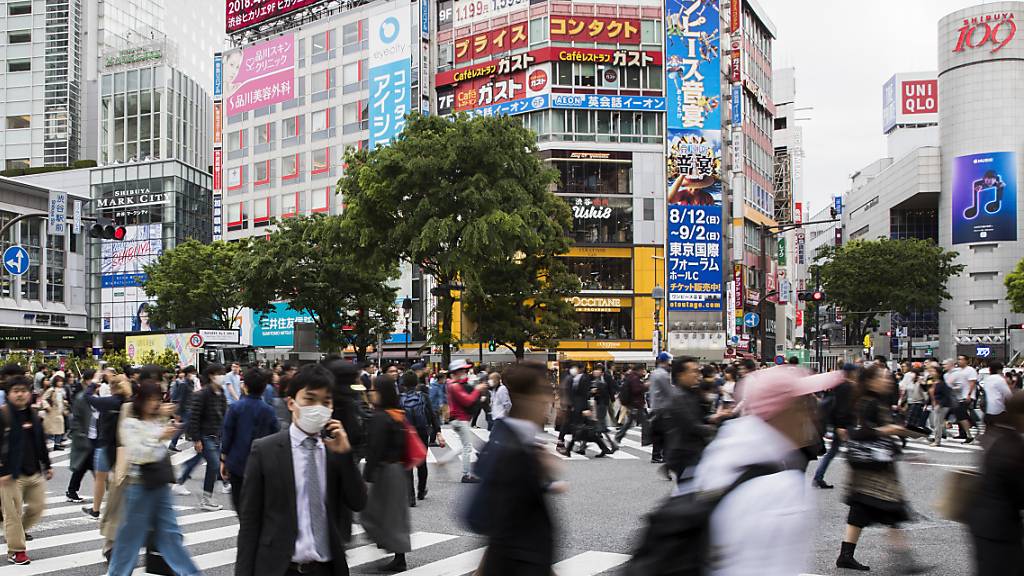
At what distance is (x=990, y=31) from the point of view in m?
87.2

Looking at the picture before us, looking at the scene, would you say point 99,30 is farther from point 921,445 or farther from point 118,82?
point 921,445

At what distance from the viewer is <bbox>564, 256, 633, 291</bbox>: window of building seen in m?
53.1

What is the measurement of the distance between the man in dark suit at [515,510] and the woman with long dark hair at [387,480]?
408 centimetres

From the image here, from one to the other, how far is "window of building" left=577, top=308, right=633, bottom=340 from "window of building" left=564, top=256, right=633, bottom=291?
144cm

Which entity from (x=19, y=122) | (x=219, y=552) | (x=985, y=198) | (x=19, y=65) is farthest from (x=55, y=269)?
(x=985, y=198)

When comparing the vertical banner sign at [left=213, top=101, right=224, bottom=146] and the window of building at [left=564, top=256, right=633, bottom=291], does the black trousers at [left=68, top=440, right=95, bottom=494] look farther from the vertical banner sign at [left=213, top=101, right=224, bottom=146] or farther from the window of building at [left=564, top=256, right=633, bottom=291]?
the vertical banner sign at [left=213, top=101, right=224, bottom=146]

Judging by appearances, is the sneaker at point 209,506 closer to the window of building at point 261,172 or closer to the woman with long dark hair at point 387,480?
the woman with long dark hair at point 387,480

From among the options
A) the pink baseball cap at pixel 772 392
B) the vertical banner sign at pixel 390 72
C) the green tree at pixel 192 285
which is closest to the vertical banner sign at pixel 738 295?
the vertical banner sign at pixel 390 72

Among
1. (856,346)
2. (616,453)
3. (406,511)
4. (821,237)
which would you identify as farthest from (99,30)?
(821,237)

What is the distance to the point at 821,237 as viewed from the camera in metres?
156

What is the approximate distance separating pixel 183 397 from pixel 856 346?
64945 mm

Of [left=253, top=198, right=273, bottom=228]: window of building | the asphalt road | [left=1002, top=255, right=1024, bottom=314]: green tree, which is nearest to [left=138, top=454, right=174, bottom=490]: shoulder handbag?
the asphalt road

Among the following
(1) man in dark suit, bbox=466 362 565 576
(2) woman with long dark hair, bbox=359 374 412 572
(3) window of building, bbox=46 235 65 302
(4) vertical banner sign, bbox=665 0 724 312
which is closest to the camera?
(1) man in dark suit, bbox=466 362 565 576

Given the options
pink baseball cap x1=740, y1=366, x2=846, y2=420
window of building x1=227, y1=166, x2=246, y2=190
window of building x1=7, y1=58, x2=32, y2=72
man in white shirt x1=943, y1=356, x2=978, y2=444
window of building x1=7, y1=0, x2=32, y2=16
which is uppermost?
window of building x1=7, y1=0, x2=32, y2=16
